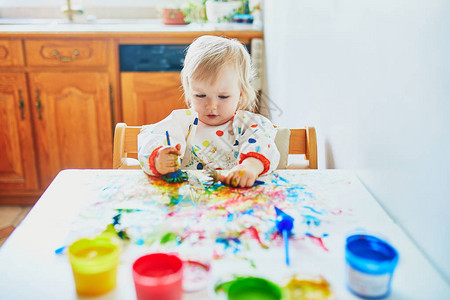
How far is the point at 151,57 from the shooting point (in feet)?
7.33

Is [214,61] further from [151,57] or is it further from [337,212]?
[151,57]

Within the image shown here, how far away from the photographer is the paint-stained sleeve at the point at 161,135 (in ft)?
3.37

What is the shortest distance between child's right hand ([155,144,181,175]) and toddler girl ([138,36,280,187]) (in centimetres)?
2

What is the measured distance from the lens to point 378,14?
878 mm

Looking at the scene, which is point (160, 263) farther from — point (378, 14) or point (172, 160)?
point (378, 14)

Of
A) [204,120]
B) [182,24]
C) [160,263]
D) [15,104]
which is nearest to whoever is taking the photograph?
[160,263]

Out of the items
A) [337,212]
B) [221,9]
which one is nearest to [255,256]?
[337,212]

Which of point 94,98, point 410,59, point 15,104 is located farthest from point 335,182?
point 15,104

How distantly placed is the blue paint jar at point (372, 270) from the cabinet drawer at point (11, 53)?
6.83 feet

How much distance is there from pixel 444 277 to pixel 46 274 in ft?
1.95

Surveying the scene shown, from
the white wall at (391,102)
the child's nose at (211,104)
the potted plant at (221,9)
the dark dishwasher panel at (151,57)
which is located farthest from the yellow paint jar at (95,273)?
the potted plant at (221,9)

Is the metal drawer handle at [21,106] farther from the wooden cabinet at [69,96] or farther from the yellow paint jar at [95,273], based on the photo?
the yellow paint jar at [95,273]

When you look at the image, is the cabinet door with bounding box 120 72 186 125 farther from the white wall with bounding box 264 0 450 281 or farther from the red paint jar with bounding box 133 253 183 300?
the red paint jar with bounding box 133 253 183 300

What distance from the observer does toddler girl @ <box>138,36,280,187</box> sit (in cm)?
107
